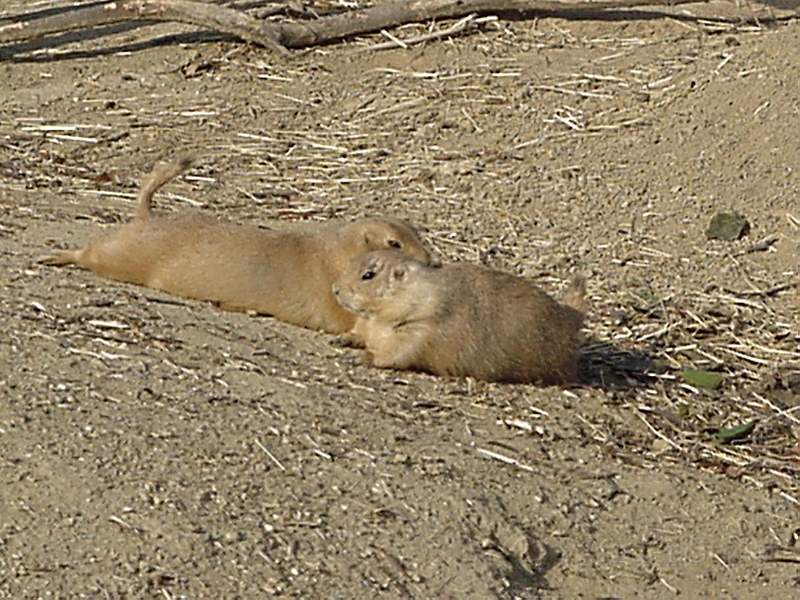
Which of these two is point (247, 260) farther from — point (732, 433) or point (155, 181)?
point (732, 433)

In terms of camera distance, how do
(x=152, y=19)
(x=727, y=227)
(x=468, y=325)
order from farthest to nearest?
(x=152, y=19), (x=727, y=227), (x=468, y=325)

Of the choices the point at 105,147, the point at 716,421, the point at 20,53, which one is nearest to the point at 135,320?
the point at 716,421

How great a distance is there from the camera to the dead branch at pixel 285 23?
10.2m

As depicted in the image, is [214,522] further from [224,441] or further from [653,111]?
[653,111]

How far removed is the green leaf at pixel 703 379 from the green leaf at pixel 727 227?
71.3 inches

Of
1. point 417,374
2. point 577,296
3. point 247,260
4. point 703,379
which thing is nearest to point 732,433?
point 703,379

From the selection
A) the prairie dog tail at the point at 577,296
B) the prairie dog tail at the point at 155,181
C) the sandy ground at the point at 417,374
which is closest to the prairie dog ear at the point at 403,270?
the sandy ground at the point at 417,374

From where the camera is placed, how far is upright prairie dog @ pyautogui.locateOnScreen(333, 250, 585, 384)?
19.7 feet

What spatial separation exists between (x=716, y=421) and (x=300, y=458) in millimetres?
1894

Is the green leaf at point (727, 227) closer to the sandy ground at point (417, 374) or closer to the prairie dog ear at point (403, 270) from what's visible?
the sandy ground at point (417, 374)

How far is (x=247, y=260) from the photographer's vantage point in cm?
667

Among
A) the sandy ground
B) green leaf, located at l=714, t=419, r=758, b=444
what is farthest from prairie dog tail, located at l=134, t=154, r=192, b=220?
green leaf, located at l=714, t=419, r=758, b=444

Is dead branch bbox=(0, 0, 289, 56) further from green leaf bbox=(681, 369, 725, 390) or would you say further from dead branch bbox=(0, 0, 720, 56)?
green leaf bbox=(681, 369, 725, 390)

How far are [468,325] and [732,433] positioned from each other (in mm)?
1054
